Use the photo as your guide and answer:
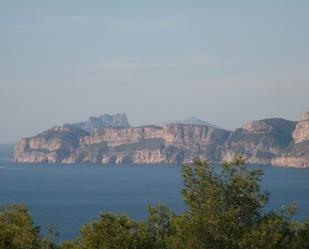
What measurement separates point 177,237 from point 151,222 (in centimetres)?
510

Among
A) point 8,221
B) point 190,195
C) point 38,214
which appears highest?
point 190,195

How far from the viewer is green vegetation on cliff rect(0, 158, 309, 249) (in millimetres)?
25812

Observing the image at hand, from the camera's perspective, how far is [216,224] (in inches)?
1018

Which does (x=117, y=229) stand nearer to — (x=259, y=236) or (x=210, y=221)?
(x=210, y=221)

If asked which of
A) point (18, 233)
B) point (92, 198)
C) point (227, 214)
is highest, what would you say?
point (227, 214)

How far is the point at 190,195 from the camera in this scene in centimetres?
2784

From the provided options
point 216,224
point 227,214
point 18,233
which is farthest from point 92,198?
point 216,224

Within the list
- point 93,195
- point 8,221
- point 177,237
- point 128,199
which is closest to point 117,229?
point 177,237

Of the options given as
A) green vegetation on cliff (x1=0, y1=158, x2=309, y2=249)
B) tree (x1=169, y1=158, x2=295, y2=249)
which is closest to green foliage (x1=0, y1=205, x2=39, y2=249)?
green vegetation on cliff (x1=0, y1=158, x2=309, y2=249)

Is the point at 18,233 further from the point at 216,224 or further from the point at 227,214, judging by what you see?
the point at 227,214

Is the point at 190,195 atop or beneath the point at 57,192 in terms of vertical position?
atop

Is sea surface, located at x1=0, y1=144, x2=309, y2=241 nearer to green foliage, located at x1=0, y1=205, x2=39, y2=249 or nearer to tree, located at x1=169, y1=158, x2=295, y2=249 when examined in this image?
green foliage, located at x1=0, y1=205, x2=39, y2=249

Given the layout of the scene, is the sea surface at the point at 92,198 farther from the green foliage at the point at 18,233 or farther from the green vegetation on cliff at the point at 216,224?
the green vegetation on cliff at the point at 216,224

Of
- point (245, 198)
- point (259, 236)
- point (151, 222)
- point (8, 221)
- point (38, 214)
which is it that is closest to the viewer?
point (259, 236)
